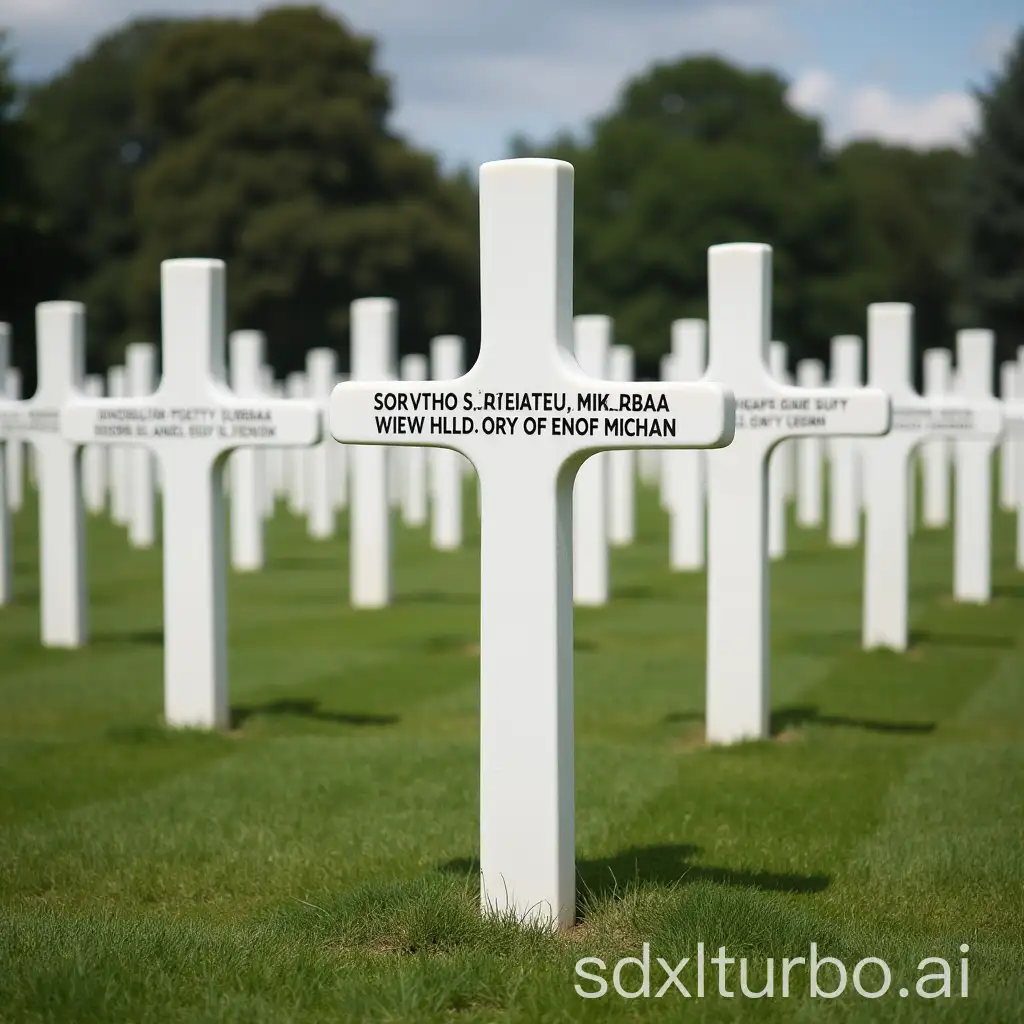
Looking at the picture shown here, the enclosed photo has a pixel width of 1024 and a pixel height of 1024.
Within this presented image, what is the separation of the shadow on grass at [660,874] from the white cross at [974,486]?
9.18 meters

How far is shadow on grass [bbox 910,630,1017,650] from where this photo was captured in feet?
44.8

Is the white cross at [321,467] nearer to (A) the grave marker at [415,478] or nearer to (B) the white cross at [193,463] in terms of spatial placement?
(A) the grave marker at [415,478]

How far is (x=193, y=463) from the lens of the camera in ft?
32.8

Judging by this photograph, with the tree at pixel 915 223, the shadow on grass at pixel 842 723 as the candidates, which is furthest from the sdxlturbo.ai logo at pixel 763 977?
the tree at pixel 915 223

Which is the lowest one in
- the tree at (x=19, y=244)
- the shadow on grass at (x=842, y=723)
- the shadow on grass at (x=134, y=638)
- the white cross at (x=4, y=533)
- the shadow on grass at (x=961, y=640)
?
the shadow on grass at (x=842, y=723)

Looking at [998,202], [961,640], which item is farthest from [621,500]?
[998,202]

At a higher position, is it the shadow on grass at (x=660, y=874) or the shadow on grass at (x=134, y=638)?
the shadow on grass at (x=134, y=638)

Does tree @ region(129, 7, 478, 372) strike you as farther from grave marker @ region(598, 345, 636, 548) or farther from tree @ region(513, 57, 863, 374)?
grave marker @ region(598, 345, 636, 548)

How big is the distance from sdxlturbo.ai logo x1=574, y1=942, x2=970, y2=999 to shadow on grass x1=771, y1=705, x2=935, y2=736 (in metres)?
4.73

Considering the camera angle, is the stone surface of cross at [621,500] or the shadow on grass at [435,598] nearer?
the shadow on grass at [435,598]

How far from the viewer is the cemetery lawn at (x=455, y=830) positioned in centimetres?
513

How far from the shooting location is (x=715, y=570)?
9586 millimetres

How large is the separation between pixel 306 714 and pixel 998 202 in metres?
42.0

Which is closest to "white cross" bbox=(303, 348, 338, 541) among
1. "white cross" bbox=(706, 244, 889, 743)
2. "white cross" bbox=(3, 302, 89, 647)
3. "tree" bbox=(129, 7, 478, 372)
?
"white cross" bbox=(3, 302, 89, 647)
